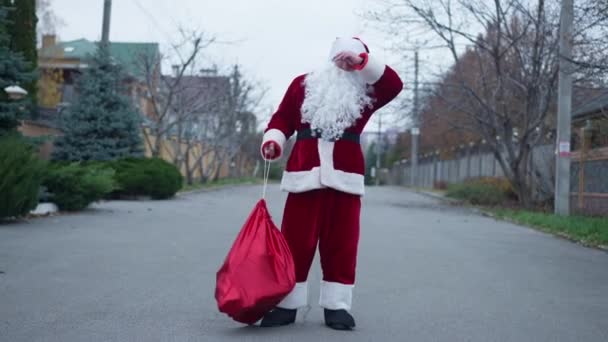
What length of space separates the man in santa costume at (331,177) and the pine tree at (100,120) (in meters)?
18.3

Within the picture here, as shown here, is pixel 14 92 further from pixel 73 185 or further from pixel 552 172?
pixel 552 172

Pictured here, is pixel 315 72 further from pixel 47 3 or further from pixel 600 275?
pixel 47 3

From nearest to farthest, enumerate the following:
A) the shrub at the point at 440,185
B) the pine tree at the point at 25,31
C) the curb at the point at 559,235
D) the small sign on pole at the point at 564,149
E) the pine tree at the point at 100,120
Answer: the curb at the point at 559,235
the small sign on pole at the point at 564,149
the pine tree at the point at 25,31
the pine tree at the point at 100,120
the shrub at the point at 440,185

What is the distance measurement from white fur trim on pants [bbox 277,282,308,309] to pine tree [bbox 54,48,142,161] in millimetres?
18350

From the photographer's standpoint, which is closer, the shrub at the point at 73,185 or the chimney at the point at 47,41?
the shrub at the point at 73,185

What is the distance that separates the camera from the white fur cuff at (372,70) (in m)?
4.96

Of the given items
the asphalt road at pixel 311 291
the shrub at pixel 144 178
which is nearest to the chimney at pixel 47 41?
the shrub at pixel 144 178

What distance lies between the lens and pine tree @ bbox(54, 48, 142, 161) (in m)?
22.5

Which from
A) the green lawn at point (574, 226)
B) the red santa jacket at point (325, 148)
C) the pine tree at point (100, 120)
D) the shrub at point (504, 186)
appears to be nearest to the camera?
the red santa jacket at point (325, 148)

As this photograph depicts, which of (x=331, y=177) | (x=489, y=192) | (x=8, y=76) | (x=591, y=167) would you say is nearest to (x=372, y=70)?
(x=331, y=177)

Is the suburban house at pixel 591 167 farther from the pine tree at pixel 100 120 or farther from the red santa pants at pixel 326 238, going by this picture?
the pine tree at pixel 100 120

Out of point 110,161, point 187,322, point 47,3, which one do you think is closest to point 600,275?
point 187,322

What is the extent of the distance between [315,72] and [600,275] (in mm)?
4622

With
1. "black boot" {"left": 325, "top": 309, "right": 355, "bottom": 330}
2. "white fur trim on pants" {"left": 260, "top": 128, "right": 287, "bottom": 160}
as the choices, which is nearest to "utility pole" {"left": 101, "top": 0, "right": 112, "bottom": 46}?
"white fur trim on pants" {"left": 260, "top": 128, "right": 287, "bottom": 160}
